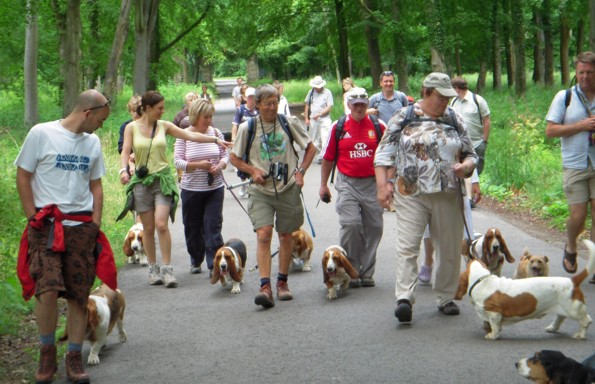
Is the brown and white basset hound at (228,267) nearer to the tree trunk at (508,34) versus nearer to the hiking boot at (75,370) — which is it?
the hiking boot at (75,370)

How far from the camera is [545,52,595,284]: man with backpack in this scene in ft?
29.9

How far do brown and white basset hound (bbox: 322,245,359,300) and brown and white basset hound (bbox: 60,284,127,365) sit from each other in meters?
2.30

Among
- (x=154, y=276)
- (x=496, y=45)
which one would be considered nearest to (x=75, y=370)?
(x=154, y=276)

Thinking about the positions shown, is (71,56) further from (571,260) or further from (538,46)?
(538,46)

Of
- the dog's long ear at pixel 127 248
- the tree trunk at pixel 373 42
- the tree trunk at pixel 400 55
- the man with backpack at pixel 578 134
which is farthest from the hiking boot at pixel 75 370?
the tree trunk at pixel 373 42

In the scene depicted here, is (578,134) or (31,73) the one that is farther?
(31,73)

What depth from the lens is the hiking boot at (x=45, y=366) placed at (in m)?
6.66

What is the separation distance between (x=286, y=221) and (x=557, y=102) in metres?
2.88

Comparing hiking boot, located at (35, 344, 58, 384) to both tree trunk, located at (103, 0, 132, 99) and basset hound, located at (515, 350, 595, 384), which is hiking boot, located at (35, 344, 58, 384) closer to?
basset hound, located at (515, 350, 595, 384)

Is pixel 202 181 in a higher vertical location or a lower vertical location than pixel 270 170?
lower

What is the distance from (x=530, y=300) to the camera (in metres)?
7.28

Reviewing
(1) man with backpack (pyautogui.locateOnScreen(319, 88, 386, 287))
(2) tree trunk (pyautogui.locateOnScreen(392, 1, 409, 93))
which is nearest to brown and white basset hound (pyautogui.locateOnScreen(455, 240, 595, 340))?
(1) man with backpack (pyautogui.locateOnScreen(319, 88, 386, 287))

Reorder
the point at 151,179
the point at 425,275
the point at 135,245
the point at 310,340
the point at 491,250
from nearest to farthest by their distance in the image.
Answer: the point at 310,340
the point at 491,250
the point at 425,275
the point at 151,179
the point at 135,245

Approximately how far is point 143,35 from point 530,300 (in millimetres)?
23263
